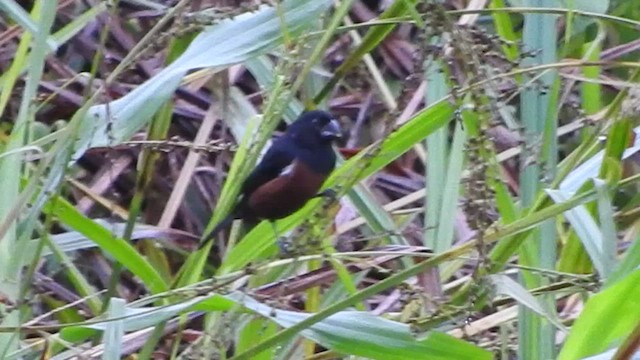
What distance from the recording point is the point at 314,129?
177 cm

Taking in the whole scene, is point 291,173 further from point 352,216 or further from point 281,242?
point 352,216

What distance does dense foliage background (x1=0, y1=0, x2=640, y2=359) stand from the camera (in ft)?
3.52

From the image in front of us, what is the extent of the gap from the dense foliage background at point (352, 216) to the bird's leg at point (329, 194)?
0.01 m

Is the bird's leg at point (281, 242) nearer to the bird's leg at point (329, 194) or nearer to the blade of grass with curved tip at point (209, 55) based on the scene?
the bird's leg at point (329, 194)

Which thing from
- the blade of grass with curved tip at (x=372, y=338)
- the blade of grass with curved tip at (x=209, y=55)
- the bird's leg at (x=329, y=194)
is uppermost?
the blade of grass with curved tip at (x=209, y=55)

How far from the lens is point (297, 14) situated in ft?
4.40

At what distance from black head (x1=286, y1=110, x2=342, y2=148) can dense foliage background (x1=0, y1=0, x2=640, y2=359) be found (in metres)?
0.09

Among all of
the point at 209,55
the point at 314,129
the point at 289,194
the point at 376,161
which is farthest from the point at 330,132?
the point at 209,55

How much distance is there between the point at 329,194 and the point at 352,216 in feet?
2.22

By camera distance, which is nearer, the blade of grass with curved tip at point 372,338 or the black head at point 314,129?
the blade of grass with curved tip at point 372,338

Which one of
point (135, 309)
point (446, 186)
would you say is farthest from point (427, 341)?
point (446, 186)

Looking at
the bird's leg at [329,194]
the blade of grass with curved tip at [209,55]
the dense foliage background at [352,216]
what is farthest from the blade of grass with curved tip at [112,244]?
the bird's leg at [329,194]

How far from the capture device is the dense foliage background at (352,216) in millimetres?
1072

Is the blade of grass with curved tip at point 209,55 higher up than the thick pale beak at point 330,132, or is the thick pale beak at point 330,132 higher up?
the blade of grass with curved tip at point 209,55
